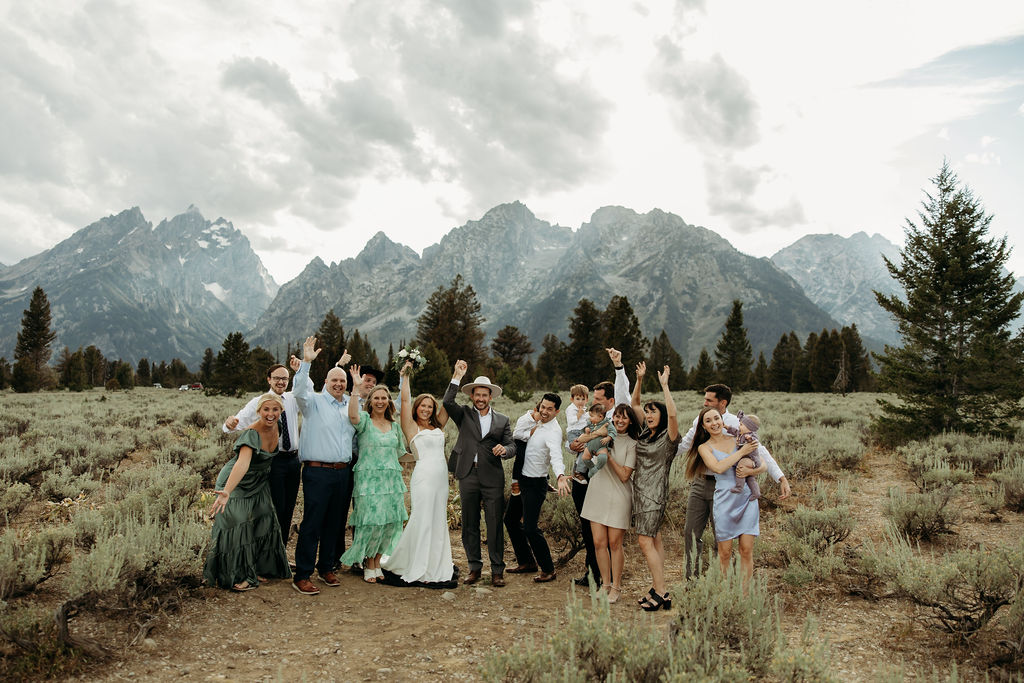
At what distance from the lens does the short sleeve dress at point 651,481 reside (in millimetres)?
5496

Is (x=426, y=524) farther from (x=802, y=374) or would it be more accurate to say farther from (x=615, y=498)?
(x=802, y=374)

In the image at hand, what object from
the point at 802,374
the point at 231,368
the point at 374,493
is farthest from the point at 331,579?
the point at 802,374

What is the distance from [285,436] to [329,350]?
41.2m

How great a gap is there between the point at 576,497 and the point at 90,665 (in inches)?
184

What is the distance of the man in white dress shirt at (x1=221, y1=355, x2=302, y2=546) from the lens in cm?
593

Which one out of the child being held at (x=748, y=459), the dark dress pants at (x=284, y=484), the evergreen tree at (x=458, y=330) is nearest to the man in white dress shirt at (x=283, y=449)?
the dark dress pants at (x=284, y=484)

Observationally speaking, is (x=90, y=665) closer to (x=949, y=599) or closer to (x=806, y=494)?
(x=949, y=599)

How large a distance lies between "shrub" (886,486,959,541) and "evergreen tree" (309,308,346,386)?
129ft

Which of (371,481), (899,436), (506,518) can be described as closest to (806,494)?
(899,436)

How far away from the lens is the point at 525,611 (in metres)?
5.54

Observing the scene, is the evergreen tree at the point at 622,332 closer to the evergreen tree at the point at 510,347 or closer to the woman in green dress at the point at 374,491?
the evergreen tree at the point at 510,347

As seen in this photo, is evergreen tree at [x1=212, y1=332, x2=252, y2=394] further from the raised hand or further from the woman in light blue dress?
the woman in light blue dress

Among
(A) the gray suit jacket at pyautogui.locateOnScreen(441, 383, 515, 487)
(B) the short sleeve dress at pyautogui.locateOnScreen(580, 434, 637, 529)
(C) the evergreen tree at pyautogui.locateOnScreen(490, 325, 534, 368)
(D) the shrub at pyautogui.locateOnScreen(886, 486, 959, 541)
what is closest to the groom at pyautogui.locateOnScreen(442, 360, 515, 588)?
(A) the gray suit jacket at pyautogui.locateOnScreen(441, 383, 515, 487)

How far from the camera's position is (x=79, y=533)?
553 cm
